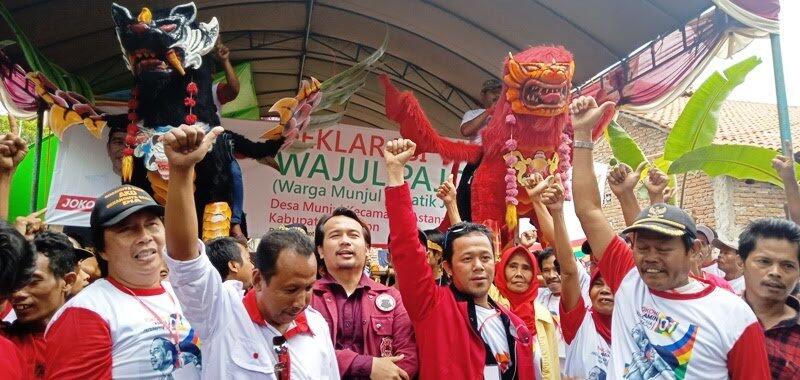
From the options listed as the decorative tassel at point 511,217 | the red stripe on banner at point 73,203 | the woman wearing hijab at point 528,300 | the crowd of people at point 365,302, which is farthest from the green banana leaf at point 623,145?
the red stripe on banner at point 73,203

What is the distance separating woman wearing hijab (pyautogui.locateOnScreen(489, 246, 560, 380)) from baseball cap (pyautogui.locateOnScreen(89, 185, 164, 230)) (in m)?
1.58

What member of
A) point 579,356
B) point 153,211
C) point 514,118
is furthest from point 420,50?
point 153,211

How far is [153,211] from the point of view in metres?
2.21

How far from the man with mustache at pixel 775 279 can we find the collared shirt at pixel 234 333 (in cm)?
163

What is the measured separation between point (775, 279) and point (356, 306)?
160 centimetres

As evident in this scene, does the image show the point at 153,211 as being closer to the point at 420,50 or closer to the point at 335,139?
the point at 335,139

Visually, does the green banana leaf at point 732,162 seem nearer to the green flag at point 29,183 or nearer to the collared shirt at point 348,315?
the collared shirt at point 348,315

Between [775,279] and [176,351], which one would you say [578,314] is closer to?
[775,279]

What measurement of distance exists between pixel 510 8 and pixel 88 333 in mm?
5087

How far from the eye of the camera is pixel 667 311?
2236 mm

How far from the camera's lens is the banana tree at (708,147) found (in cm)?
586

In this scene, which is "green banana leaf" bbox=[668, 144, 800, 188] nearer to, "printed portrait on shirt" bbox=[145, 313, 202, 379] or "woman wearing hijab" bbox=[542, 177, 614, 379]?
"woman wearing hijab" bbox=[542, 177, 614, 379]

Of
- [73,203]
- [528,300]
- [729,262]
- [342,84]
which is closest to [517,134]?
[342,84]

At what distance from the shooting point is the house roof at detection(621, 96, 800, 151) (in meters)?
12.3
